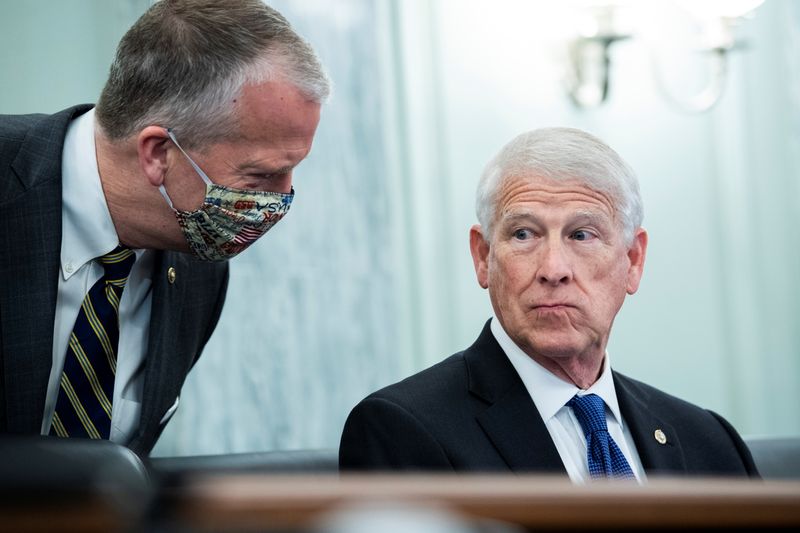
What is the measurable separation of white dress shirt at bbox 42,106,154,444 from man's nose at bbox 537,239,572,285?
0.87m

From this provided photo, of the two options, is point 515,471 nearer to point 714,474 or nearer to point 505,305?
point 505,305

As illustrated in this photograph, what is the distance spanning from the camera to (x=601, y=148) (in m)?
2.29

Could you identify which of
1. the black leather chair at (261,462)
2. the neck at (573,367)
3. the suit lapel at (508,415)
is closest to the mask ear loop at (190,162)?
the black leather chair at (261,462)

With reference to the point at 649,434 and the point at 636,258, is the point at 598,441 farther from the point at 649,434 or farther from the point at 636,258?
the point at 636,258

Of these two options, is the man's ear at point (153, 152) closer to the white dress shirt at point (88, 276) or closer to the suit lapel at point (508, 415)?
the white dress shirt at point (88, 276)

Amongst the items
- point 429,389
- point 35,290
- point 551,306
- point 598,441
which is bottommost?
point 598,441

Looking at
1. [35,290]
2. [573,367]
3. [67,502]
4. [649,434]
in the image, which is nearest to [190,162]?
[35,290]

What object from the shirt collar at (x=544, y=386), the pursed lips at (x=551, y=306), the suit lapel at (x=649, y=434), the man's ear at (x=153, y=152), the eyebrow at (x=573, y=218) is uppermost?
the man's ear at (x=153, y=152)

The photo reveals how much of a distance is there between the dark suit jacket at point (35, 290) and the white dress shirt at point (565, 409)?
2.37ft

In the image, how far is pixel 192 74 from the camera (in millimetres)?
2291

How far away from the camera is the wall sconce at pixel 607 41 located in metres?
4.54

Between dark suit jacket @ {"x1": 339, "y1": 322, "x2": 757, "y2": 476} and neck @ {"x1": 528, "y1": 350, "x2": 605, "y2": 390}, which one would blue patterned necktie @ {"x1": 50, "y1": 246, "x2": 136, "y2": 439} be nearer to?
dark suit jacket @ {"x1": 339, "y1": 322, "x2": 757, "y2": 476}

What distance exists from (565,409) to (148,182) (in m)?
0.98

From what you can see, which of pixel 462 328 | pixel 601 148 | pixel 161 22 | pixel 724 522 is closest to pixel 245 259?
pixel 462 328
